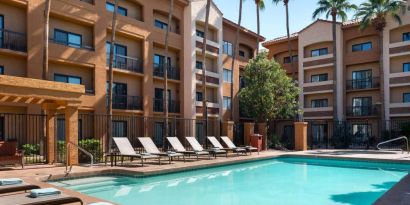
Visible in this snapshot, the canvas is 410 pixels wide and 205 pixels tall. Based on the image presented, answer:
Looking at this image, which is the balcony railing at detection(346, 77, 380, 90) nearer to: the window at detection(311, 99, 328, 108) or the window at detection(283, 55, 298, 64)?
the window at detection(311, 99, 328, 108)

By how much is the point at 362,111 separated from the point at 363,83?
2568 millimetres

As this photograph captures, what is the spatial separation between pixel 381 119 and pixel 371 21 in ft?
27.7

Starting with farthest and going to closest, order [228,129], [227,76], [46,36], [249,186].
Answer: [227,76] < [228,129] < [46,36] < [249,186]

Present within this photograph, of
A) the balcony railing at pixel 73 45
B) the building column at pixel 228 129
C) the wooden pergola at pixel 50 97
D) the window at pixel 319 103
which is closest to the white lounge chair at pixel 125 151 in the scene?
the wooden pergola at pixel 50 97

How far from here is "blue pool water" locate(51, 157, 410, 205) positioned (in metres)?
9.66

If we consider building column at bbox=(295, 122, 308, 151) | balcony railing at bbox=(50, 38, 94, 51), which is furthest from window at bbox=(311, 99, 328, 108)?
balcony railing at bbox=(50, 38, 94, 51)

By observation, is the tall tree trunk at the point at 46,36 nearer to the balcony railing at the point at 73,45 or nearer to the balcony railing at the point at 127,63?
the balcony railing at the point at 73,45

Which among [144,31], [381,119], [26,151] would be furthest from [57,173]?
[381,119]

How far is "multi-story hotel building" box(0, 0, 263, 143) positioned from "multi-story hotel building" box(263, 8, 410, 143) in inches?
294

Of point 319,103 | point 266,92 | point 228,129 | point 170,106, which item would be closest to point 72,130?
point 228,129

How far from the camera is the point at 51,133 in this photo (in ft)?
45.8

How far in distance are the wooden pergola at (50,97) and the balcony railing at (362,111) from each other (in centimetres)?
2725

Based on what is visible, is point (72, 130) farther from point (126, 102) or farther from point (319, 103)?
point (319, 103)

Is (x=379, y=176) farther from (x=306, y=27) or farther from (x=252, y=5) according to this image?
(x=306, y=27)
